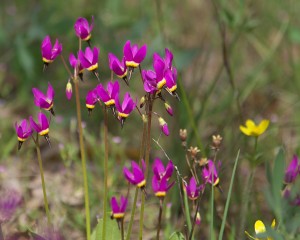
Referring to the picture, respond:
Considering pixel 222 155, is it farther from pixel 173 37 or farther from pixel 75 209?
pixel 173 37

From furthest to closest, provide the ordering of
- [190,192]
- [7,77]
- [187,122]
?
[7,77] < [187,122] < [190,192]

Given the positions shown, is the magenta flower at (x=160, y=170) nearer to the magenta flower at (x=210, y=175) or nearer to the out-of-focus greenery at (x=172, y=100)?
the magenta flower at (x=210, y=175)

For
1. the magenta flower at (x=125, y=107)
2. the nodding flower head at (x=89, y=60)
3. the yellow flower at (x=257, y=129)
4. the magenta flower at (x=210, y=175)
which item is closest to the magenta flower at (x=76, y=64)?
the nodding flower head at (x=89, y=60)

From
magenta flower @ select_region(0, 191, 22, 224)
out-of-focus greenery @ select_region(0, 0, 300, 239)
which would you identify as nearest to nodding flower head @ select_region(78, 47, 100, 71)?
magenta flower @ select_region(0, 191, 22, 224)

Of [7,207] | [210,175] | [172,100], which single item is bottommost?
[172,100]

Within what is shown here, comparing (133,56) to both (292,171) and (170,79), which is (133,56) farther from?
(292,171)

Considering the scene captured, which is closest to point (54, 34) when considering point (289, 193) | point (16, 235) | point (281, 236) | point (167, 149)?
point (167, 149)

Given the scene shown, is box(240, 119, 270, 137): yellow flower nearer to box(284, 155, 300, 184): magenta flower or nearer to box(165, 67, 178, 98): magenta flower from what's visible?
box(284, 155, 300, 184): magenta flower

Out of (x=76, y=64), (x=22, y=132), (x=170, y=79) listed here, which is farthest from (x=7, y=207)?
(x=170, y=79)
